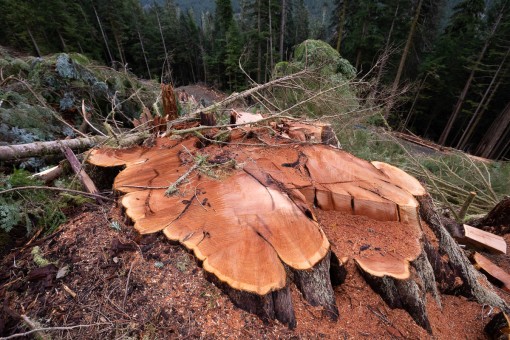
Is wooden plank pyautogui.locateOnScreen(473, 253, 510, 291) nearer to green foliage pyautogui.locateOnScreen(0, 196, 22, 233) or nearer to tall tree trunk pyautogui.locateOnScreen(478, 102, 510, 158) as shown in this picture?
green foliage pyautogui.locateOnScreen(0, 196, 22, 233)

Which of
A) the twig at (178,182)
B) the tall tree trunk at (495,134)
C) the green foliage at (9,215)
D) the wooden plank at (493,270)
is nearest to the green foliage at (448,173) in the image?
the wooden plank at (493,270)

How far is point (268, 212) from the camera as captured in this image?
1.34m

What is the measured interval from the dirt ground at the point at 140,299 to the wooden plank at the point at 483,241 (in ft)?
5.79

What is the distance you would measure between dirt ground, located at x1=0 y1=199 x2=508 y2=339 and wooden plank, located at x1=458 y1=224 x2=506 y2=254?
5.79 ft

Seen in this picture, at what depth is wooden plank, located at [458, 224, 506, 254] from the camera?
286 centimetres

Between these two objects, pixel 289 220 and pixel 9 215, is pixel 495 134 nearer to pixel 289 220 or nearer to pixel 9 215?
pixel 289 220

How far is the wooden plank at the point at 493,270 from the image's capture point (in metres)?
2.42

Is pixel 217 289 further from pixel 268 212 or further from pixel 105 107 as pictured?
pixel 105 107

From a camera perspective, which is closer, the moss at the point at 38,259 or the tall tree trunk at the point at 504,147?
the moss at the point at 38,259

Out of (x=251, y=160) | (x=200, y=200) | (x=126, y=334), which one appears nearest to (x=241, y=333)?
(x=126, y=334)

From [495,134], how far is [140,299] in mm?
18369

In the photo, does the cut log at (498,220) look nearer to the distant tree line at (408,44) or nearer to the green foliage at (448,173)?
the green foliage at (448,173)

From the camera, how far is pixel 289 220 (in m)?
1.32

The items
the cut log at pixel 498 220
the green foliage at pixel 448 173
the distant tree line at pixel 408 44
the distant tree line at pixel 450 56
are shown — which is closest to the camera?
the cut log at pixel 498 220
